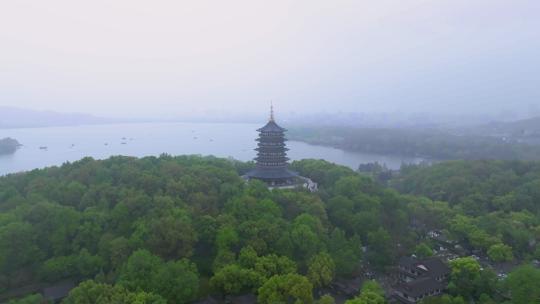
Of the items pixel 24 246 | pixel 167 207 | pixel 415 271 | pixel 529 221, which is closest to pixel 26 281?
pixel 24 246

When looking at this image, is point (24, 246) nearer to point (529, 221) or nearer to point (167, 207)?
point (167, 207)

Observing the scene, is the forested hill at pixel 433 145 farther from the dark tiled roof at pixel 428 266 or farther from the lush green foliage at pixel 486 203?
the dark tiled roof at pixel 428 266

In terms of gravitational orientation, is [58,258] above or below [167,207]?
below

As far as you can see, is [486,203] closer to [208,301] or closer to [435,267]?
[435,267]

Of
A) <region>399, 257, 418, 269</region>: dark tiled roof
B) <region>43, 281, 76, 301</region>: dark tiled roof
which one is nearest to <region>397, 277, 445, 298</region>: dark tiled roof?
<region>399, 257, 418, 269</region>: dark tiled roof

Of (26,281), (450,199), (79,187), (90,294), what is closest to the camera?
(90,294)

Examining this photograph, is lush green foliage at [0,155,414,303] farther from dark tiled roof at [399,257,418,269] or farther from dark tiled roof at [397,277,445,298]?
dark tiled roof at [397,277,445,298]

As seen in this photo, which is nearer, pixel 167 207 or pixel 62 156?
pixel 167 207
